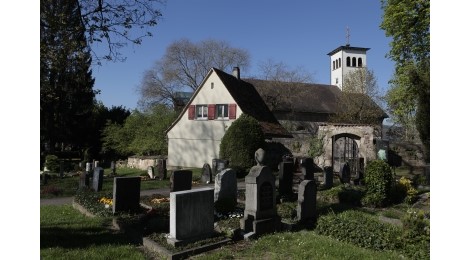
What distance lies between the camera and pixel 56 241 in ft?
23.8

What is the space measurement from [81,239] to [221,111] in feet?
67.6

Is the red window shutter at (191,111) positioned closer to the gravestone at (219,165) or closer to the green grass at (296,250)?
the gravestone at (219,165)

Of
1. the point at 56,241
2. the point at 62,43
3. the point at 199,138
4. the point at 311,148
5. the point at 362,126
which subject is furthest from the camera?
the point at 199,138

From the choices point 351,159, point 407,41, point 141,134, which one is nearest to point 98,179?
point 351,159

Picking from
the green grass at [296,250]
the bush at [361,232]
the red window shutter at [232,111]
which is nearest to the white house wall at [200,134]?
the red window shutter at [232,111]

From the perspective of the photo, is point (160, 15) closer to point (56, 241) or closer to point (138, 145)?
point (56, 241)

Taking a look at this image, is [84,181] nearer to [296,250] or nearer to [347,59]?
[296,250]

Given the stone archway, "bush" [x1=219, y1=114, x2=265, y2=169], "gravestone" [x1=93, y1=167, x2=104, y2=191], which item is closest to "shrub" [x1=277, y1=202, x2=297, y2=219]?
the stone archway

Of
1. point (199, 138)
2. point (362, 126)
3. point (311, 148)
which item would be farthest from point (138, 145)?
point (362, 126)

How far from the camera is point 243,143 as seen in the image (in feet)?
66.8

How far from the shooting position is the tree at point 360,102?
37.2m

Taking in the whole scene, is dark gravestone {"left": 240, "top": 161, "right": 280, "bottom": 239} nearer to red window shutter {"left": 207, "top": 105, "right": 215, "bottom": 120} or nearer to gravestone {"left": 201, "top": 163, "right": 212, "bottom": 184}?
gravestone {"left": 201, "top": 163, "right": 212, "bottom": 184}

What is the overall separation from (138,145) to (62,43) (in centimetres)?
2362

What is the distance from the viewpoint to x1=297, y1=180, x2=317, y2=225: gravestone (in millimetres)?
9039
